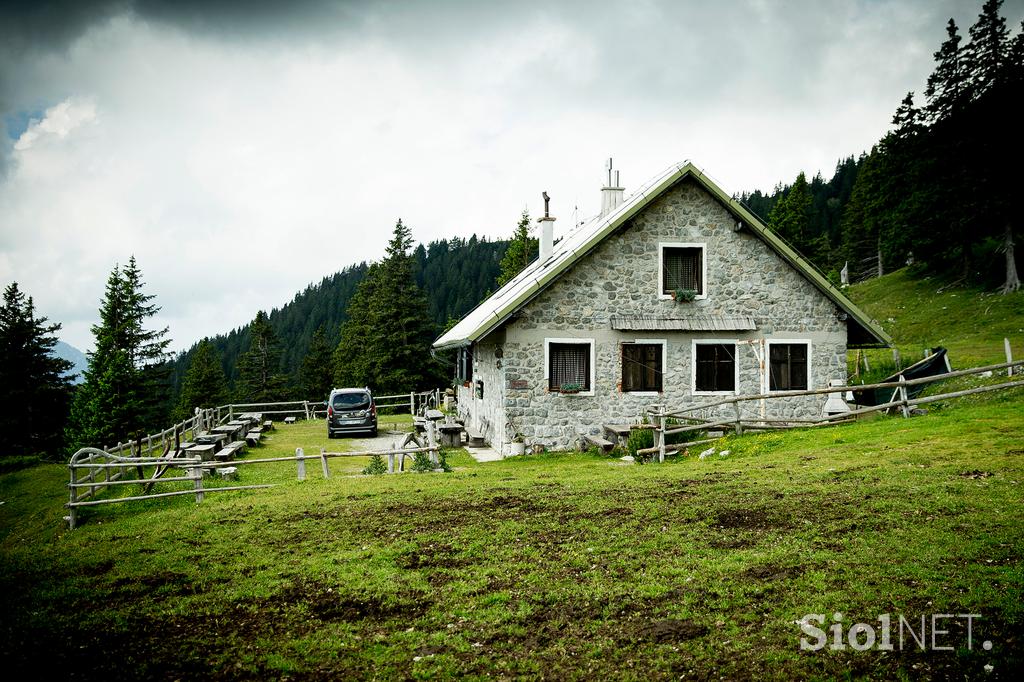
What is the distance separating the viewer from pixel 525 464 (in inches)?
658

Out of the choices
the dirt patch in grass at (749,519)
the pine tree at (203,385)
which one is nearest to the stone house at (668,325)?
the dirt patch in grass at (749,519)

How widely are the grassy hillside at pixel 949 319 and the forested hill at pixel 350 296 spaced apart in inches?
3540

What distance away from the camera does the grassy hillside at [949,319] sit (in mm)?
28144

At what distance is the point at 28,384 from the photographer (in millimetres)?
39906

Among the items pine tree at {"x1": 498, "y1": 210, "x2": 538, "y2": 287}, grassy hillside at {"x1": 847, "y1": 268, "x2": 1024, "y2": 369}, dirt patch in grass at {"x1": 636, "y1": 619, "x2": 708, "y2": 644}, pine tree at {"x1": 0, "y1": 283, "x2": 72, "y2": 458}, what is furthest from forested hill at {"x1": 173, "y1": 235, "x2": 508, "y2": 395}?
dirt patch in grass at {"x1": 636, "y1": 619, "x2": 708, "y2": 644}

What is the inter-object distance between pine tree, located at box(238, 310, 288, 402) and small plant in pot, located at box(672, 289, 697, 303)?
45319 mm

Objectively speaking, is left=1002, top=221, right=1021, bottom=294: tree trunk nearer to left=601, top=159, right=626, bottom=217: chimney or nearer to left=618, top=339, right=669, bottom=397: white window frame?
left=601, top=159, right=626, bottom=217: chimney

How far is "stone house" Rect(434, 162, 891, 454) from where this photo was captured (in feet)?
60.5

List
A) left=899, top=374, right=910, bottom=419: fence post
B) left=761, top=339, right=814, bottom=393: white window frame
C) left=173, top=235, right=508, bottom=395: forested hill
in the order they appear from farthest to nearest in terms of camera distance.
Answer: left=173, top=235, right=508, bottom=395: forested hill, left=761, top=339, right=814, bottom=393: white window frame, left=899, top=374, right=910, bottom=419: fence post

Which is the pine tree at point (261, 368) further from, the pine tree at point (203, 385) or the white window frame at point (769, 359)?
the white window frame at point (769, 359)

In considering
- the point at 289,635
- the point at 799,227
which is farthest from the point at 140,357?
the point at 799,227

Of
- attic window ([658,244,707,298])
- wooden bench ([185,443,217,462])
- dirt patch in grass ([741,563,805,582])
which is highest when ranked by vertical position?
attic window ([658,244,707,298])

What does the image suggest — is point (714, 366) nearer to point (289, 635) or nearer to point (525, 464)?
point (525, 464)

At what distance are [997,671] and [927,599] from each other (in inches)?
47.0
